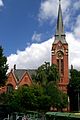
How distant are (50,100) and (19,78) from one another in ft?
93.0

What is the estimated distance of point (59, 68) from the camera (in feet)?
336

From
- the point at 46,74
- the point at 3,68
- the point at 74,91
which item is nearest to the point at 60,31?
the point at 74,91

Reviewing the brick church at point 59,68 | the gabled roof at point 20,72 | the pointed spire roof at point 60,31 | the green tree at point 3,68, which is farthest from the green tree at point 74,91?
the green tree at point 3,68

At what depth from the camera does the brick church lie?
101562 millimetres

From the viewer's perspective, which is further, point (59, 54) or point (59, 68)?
point (59, 54)

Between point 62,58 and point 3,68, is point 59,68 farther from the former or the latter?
point 3,68

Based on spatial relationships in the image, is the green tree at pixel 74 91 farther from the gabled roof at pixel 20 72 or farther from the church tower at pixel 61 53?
the gabled roof at pixel 20 72

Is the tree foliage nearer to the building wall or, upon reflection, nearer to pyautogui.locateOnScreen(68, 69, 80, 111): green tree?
pyautogui.locateOnScreen(68, 69, 80, 111): green tree

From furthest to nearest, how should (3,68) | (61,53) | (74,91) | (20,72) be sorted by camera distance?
(20,72) → (61,53) → (74,91) → (3,68)

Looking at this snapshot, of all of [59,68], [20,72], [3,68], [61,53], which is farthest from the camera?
[20,72]

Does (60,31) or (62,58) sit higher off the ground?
(60,31)

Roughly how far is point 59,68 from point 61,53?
534 cm

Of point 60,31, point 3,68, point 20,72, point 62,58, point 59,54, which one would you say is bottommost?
point 3,68

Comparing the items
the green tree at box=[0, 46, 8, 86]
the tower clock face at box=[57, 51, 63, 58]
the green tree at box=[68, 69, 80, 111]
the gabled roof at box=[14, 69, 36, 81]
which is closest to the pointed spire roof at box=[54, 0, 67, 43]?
the tower clock face at box=[57, 51, 63, 58]
